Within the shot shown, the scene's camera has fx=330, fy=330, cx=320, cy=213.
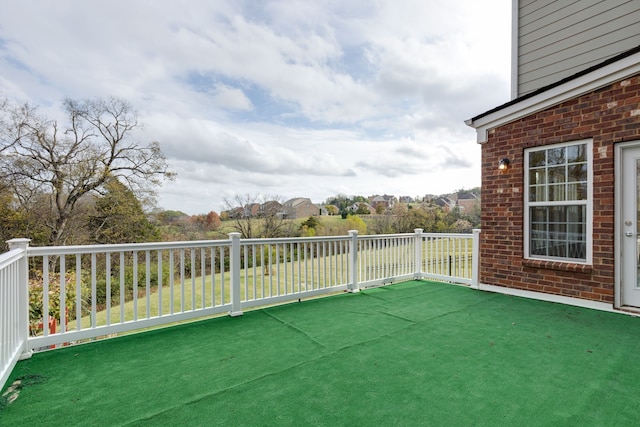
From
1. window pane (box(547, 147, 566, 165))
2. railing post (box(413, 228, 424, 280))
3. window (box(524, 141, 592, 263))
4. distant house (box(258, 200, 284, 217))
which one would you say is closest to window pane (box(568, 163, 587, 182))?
window (box(524, 141, 592, 263))

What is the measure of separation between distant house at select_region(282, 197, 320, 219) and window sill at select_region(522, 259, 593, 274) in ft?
38.0

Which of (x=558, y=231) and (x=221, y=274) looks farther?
(x=558, y=231)

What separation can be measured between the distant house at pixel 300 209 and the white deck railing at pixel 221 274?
964cm

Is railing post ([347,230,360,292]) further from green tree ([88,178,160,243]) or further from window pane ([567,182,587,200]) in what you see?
green tree ([88,178,160,243])

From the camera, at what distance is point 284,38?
26.7ft

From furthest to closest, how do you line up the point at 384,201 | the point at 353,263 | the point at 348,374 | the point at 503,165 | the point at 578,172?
the point at 384,201 → the point at 353,263 → the point at 503,165 → the point at 578,172 → the point at 348,374

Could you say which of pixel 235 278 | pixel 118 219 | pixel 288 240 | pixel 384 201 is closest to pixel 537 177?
→ pixel 288 240

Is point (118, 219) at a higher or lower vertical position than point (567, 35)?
lower

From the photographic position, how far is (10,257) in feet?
7.73

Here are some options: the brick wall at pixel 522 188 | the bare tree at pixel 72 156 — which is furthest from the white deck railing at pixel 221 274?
the bare tree at pixel 72 156

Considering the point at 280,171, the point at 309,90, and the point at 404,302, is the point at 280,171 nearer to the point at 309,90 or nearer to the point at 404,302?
the point at 309,90

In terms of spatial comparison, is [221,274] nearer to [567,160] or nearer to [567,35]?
[567,160]

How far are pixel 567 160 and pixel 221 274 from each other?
182 inches

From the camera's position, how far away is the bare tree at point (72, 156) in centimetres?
1118
